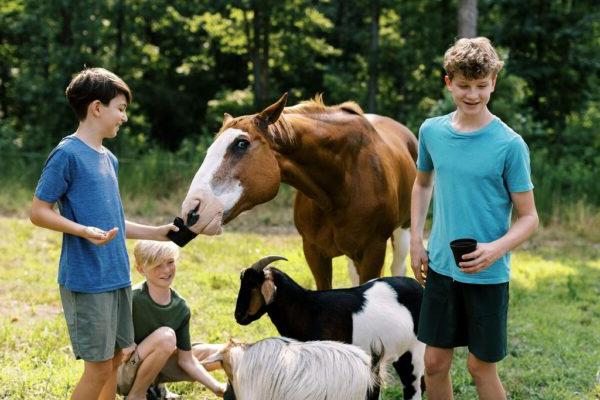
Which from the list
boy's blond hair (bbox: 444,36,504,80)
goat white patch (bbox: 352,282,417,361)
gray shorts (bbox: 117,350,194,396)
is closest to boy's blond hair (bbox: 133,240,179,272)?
gray shorts (bbox: 117,350,194,396)

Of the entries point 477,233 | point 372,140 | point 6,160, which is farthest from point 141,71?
point 477,233

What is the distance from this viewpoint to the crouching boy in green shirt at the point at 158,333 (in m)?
3.87

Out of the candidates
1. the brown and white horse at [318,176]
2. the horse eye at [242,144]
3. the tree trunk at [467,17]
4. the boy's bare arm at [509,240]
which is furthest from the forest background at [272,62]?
the boy's bare arm at [509,240]

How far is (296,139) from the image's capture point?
4203 millimetres

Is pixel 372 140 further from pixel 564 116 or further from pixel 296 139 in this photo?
pixel 564 116

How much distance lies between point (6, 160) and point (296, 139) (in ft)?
35.0

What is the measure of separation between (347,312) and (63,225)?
1520 mm

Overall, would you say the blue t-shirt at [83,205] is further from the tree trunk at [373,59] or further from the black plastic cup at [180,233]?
the tree trunk at [373,59]

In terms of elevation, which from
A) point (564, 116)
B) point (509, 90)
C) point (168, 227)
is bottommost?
point (564, 116)

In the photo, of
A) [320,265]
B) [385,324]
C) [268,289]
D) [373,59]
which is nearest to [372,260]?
[320,265]

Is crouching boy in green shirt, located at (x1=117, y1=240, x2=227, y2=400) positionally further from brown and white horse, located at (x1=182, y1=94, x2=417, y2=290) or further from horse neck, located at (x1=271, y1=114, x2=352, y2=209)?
horse neck, located at (x1=271, y1=114, x2=352, y2=209)

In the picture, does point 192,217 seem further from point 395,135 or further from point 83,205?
point 395,135

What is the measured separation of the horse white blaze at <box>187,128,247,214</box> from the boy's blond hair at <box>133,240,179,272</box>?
406 millimetres

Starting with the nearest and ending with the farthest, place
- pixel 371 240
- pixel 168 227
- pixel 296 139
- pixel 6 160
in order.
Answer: pixel 168 227
pixel 296 139
pixel 371 240
pixel 6 160
